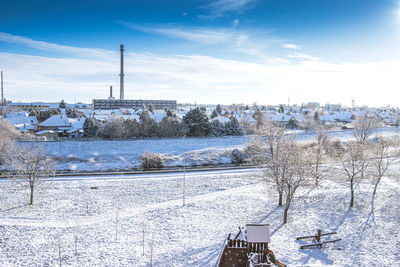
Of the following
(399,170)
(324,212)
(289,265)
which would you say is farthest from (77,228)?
(399,170)

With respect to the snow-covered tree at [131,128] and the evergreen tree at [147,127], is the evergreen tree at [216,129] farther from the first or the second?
the snow-covered tree at [131,128]

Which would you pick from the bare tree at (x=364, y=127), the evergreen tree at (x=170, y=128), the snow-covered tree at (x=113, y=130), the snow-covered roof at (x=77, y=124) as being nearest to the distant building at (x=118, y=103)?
the snow-covered roof at (x=77, y=124)

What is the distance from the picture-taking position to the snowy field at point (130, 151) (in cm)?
3697

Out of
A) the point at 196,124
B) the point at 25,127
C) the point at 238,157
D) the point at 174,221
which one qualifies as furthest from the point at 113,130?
the point at 174,221

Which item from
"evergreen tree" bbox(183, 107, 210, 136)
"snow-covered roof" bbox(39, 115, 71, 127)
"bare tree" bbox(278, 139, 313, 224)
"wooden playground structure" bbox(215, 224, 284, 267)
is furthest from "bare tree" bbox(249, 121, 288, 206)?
"snow-covered roof" bbox(39, 115, 71, 127)

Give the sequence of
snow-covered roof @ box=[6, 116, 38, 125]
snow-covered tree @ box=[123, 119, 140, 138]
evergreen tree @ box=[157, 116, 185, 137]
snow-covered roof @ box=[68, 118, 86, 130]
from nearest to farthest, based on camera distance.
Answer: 1. snow-covered tree @ box=[123, 119, 140, 138]
2. evergreen tree @ box=[157, 116, 185, 137]
3. snow-covered roof @ box=[68, 118, 86, 130]
4. snow-covered roof @ box=[6, 116, 38, 125]

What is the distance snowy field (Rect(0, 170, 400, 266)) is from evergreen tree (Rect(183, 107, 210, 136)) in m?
26.6

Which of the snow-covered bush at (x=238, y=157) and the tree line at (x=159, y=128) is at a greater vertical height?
the tree line at (x=159, y=128)

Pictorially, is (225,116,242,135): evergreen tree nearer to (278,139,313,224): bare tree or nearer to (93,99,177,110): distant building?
(278,139,313,224): bare tree

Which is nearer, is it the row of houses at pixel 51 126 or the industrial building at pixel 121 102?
the row of houses at pixel 51 126

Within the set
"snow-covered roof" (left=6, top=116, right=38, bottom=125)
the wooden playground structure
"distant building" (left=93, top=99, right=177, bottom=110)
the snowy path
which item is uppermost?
"distant building" (left=93, top=99, right=177, bottom=110)

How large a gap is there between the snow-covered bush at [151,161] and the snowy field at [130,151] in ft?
3.26

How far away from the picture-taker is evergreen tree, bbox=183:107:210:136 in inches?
2093

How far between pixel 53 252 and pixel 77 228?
2.40 meters
